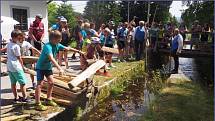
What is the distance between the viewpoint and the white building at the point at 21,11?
641 inches

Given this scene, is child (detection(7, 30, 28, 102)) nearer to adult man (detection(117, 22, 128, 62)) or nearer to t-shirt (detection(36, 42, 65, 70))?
t-shirt (detection(36, 42, 65, 70))

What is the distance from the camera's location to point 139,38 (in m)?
15.4

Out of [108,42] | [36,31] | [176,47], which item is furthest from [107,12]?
[36,31]

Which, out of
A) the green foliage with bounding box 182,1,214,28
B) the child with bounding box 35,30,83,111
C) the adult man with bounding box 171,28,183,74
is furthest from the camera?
the green foliage with bounding box 182,1,214,28

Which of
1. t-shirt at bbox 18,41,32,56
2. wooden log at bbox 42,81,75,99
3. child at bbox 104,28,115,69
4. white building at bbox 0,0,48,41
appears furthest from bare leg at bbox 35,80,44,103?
white building at bbox 0,0,48,41

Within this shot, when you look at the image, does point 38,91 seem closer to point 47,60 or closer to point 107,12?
point 47,60

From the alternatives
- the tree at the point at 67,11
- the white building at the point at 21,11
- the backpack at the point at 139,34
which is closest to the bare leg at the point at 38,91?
the backpack at the point at 139,34

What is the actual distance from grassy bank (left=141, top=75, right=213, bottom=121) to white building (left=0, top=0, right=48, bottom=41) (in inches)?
317

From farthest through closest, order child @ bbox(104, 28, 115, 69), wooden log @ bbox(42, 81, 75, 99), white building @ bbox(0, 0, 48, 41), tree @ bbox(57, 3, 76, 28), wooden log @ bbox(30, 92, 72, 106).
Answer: tree @ bbox(57, 3, 76, 28) < white building @ bbox(0, 0, 48, 41) < child @ bbox(104, 28, 115, 69) < wooden log @ bbox(42, 81, 75, 99) < wooden log @ bbox(30, 92, 72, 106)

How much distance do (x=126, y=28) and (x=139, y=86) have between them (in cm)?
456

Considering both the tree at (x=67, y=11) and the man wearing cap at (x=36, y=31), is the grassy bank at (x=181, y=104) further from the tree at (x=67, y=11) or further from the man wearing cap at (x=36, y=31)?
the tree at (x=67, y=11)

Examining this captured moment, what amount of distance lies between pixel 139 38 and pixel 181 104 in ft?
20.8

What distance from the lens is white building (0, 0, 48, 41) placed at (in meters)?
16.3

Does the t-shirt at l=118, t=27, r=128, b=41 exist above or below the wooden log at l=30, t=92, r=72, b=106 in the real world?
above
